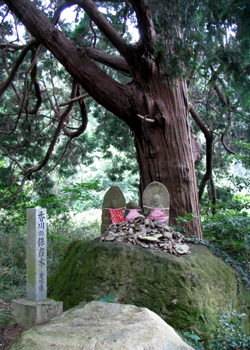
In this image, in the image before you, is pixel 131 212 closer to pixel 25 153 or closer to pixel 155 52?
pixel 155 52

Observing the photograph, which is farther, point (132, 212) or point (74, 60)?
point (74, 60)

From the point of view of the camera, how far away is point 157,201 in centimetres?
541

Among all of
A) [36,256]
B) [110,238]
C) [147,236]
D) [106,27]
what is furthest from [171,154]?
[36,256]

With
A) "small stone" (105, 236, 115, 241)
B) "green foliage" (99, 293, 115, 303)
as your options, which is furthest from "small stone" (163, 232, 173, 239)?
"green foliage" (99, 293, 115, 303)

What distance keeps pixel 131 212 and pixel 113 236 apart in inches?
26.5

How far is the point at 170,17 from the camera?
16.3 ft

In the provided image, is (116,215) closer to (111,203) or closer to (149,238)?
(111,203)

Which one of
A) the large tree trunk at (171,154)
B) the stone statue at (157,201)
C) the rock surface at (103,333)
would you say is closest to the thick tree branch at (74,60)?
the large tree trunk at (171,154)

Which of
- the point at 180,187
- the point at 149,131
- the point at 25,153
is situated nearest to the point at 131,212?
the point at 180,187

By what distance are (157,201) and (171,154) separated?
996mm

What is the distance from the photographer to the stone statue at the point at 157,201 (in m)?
5.35

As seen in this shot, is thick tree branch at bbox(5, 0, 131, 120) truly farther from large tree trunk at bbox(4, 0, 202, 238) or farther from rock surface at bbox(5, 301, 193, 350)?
rock surface at bbox(5, 301, 193, 350)

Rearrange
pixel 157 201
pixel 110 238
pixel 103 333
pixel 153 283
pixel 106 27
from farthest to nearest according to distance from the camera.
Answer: pixel 106 27 < pixel 157 201 < pixel 110 238 < pixel 153 283 < pixel 103 333

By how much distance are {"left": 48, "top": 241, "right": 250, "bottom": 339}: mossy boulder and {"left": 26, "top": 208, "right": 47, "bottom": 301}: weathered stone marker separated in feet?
1.96
